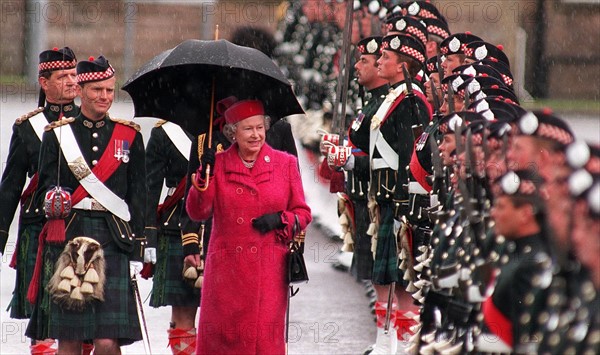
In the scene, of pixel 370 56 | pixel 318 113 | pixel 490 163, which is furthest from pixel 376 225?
pixel 318 113

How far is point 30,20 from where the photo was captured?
31062 mm

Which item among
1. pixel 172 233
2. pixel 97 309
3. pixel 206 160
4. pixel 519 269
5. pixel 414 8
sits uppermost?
pixel 414 8

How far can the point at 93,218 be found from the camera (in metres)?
8.45

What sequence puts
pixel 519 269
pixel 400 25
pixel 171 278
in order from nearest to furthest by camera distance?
1. pixel 519 269
2. pixel 171 278
3. pixel 400 25

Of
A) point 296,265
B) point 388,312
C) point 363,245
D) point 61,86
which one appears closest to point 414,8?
point 363,245

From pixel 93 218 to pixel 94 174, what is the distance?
23 cm

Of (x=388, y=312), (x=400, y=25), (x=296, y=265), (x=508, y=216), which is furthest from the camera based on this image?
(x=400, y=25)

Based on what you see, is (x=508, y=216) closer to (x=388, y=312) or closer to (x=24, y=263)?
(x=24, y=263)

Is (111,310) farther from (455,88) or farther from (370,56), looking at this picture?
(370,56)

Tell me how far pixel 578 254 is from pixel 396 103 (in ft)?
16.0

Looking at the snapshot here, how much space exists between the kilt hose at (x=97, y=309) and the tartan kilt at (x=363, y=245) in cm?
243

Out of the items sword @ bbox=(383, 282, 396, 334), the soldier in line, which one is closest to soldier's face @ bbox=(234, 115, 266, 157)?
the soldier in line

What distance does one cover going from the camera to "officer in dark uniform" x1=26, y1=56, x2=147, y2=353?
8352 millimetres

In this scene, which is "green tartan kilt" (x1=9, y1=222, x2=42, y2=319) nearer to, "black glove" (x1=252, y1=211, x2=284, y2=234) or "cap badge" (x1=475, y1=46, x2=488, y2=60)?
"black glove" (x1=252, y1=211, x2=284, y2=234)
